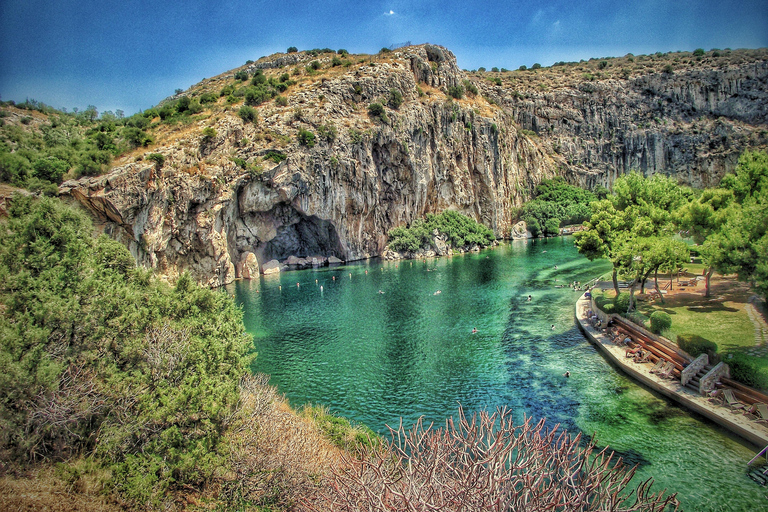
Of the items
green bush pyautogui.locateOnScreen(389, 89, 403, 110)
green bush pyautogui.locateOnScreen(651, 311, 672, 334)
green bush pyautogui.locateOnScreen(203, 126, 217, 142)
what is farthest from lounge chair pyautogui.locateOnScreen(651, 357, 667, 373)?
green bush pyautogui.locateOnScreen(389, 89, 403, 110)

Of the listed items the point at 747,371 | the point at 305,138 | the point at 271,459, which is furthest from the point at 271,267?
the point at 747,371

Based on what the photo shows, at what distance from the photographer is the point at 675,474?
12852mm

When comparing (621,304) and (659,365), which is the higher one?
(621,304)

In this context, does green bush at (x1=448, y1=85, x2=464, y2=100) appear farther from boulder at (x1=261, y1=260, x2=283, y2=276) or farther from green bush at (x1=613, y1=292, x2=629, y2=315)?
green bush at (x1=613, y1=292, x2=629, y2=315)

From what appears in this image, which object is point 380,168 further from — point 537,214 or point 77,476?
point 77,476

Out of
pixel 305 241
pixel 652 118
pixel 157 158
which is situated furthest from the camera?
pixel 652 118

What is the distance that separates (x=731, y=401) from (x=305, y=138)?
2188 inches

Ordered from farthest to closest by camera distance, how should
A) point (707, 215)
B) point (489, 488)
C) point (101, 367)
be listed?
point (707, 215) < point (101, 367) < point (489, 488)

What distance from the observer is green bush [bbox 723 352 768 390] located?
15.1 meters

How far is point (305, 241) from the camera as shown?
228ft

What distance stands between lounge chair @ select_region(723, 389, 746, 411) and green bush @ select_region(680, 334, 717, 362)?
194 centimetres

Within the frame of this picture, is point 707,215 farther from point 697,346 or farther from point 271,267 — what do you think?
point 271,267

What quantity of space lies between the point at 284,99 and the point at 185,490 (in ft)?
200

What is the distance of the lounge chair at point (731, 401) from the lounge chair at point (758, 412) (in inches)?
13.7
